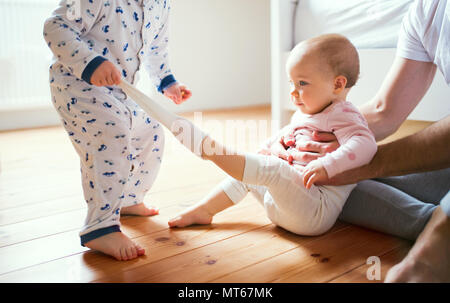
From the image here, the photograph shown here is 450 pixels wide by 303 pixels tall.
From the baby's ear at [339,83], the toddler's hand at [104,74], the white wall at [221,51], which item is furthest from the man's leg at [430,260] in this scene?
the white wall at [221,51]

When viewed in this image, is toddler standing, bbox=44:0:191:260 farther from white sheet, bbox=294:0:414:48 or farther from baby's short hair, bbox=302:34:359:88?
white sheet, bbox=294:0:414:48

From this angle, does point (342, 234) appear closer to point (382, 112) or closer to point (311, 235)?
point (311, 235)

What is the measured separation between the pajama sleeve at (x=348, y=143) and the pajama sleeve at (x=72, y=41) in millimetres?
500

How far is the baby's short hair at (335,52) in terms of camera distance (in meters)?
0.96

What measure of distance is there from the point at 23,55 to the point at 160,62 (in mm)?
1948

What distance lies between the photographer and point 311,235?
3.15ft

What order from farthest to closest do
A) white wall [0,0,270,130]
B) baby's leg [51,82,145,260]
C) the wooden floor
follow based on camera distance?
white wall [0,0,270,130], baby's leg [51,82,145,260], the wooden floor

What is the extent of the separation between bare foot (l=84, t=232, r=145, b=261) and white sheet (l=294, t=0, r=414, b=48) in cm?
111

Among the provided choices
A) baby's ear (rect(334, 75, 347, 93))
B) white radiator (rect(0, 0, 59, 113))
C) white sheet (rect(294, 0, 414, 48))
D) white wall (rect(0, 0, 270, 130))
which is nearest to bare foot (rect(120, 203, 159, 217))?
baby's ear (rect(334, 75, 347, 93))

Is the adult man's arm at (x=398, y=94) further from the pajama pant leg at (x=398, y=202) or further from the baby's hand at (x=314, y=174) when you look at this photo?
the baby's hand at (x=314, y=174)

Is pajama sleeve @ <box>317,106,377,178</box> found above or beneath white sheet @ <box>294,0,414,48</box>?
beneath

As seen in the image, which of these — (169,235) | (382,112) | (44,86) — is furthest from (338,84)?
(44,86)

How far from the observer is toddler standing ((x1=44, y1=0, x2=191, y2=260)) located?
858mm

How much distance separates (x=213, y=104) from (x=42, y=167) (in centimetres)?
202
